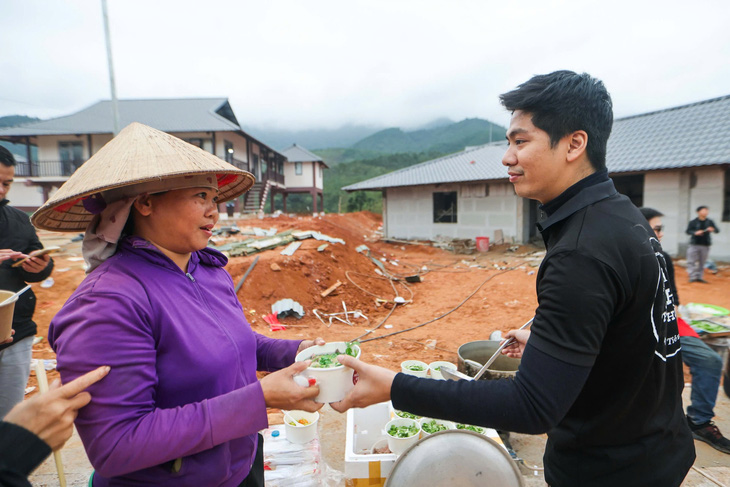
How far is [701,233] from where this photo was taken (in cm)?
956

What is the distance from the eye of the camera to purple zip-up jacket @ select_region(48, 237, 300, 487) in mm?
1185

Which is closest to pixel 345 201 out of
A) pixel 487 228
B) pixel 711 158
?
pixel 487 228

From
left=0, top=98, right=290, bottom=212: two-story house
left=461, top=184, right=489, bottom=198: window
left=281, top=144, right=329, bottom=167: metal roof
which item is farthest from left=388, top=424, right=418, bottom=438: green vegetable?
left=281, top=144, right=329, bottom=167: metal roof

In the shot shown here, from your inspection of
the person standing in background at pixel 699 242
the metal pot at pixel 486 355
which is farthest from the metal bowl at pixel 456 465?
the person standing in background at pixel 699 242

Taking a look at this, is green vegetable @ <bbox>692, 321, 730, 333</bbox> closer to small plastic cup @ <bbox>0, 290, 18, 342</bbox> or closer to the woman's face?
the woman's face

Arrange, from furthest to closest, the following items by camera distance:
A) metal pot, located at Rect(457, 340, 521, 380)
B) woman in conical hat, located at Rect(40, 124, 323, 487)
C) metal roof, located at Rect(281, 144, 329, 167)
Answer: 1. metal roof, located at Rect(281, 144, 329, 167)
2. metal pot, located at Rect(457, 340, 521, 380)
3. woman in conical hat, located at Rect(40, 124, 323, 487)

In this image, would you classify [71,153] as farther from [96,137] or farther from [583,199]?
[583,199]

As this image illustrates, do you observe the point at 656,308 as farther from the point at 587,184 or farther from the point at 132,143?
the point at 132,143

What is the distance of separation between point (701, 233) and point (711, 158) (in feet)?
12.4

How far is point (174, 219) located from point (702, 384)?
470cm

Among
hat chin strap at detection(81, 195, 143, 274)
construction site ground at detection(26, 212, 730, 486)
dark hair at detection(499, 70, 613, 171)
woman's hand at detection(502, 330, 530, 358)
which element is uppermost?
dark hair at detection(499, 70, 613, 171)

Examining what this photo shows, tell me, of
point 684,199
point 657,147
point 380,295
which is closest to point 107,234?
point 380,295

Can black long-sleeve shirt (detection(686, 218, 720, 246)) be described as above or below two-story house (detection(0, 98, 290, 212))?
below

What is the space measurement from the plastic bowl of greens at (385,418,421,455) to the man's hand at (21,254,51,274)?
2972mm
